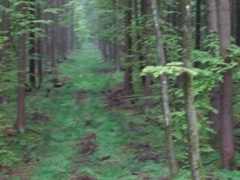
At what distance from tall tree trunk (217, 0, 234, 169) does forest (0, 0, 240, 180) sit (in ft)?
0.08

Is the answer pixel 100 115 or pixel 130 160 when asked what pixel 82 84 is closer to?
pixel 100 115

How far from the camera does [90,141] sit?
575 inches

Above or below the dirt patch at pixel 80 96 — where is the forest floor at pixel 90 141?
below

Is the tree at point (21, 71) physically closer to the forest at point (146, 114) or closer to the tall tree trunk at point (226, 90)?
the forest at point (146, 114)

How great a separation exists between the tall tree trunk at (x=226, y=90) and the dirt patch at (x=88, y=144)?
5.09 meters

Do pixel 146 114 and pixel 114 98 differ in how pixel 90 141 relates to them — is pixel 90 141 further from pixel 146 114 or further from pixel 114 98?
pixel 114 98

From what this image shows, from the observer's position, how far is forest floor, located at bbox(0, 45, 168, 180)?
11719 mm

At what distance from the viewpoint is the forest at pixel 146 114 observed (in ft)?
31.0

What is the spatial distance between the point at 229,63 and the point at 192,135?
288cm

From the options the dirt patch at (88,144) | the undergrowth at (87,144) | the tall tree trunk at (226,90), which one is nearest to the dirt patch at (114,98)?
the undergrowth at (87,144)

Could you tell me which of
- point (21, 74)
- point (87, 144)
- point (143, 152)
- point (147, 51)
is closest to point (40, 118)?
point (21, 74)

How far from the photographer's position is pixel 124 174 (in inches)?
446

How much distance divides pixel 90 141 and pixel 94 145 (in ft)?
1.48

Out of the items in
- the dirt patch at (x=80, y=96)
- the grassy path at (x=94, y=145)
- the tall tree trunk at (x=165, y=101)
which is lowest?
the grassy path at (x=94, y=145)
